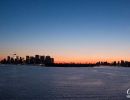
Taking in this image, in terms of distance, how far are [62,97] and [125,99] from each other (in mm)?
9170

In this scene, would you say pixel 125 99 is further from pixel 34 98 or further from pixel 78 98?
pixel 34 98

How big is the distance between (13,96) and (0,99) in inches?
123

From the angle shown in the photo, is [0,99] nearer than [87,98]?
Yes

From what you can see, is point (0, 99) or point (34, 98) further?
point (34, 98)

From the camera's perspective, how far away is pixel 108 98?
3403cm

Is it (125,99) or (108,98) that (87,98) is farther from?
(125,99)

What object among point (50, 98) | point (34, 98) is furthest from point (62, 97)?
point (34, 98)

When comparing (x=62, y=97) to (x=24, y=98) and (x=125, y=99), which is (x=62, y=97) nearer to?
(x=24, y=98)

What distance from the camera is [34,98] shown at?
108 ft

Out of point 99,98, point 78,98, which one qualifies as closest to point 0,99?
point 78,98

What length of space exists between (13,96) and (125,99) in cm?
1633

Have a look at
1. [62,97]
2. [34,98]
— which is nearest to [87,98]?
[62,97]

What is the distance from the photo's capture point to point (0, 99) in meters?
30.9

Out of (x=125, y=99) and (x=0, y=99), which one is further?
(x=125, y=99)
